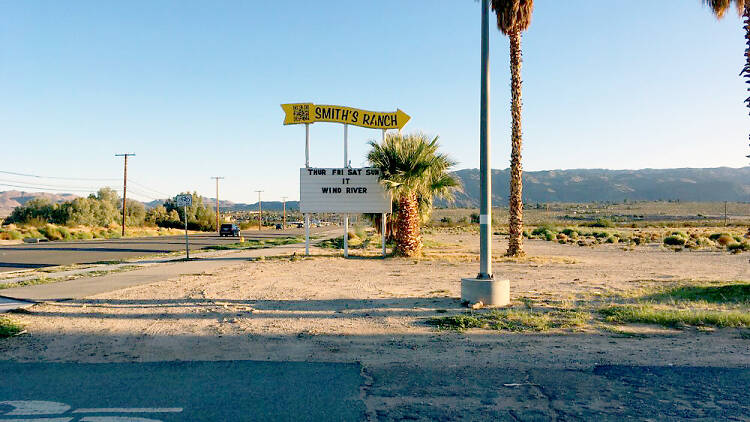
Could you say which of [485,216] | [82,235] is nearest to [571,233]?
[485,216]

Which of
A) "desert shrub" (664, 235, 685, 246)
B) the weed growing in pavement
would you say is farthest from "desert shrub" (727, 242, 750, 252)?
the weed growing in pavement

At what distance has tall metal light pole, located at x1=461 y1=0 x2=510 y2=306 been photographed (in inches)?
411

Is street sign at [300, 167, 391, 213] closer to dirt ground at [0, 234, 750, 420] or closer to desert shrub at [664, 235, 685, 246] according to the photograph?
dirt ground at [0, 234, 750, 420]

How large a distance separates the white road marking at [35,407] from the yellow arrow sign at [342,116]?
18553 millimetres

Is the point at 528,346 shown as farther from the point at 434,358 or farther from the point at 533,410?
the point at 533,410

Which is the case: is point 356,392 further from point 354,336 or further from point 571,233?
point 571,233

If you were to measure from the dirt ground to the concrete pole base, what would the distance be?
57 centimetres

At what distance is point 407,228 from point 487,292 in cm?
1280

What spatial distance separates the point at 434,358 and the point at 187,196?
1631cm

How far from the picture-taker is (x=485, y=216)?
10.8 m

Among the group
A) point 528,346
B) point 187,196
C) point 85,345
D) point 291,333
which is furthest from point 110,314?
point 187,196

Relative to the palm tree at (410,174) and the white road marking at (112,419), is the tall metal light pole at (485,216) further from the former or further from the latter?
the palm tree at (410,174)

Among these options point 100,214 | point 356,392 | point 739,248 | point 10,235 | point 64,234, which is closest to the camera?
point 356,392

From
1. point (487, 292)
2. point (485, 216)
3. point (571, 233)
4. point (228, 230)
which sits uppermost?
point (485, 216)
